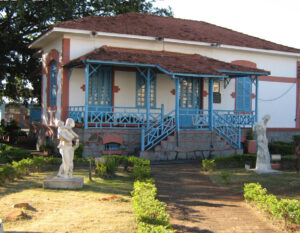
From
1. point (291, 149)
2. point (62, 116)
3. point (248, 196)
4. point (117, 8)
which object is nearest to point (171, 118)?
point (62, 116)

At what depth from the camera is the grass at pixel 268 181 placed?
9.70 m

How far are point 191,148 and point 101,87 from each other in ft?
15.1

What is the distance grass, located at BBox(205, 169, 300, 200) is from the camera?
382 inches

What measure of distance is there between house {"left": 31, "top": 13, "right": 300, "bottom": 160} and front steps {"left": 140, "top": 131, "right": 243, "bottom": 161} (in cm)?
4

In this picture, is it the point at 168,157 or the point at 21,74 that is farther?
the point at 21,74

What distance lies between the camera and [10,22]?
2120 cm

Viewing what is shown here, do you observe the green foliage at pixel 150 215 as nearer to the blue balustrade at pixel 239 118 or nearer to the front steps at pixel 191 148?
the front steps at pixel 191 148

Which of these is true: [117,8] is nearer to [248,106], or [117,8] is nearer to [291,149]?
[248,106]

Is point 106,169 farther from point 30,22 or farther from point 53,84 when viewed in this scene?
point 30,22

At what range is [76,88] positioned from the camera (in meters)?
16.0

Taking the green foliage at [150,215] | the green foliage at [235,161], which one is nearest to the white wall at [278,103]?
the green foliage at [235,161]

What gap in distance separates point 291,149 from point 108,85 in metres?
8.28

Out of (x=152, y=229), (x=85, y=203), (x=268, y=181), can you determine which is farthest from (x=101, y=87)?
(x=152, y=229)

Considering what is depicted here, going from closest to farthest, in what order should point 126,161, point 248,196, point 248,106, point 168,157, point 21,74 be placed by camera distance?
1. point 248,196
2. point 126,161
3. point 168,157
4. point 248,106
5. point 21,74
